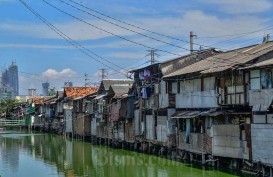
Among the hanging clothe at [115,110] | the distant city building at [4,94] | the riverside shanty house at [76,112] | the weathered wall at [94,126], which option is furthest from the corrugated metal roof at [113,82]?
the distant city building at [4,94]

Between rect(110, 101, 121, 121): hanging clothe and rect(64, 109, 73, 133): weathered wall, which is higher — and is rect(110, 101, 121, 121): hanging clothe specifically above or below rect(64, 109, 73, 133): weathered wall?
above

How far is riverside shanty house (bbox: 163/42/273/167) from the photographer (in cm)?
2433

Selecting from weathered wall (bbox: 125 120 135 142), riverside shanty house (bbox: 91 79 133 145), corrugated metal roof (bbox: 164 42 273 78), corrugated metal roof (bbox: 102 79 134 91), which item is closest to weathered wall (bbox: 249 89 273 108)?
corrugated metal roof (bbox: 164 42 273 78)

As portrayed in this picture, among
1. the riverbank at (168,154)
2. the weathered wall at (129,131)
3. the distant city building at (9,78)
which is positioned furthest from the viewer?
the distant city building at (9,78)

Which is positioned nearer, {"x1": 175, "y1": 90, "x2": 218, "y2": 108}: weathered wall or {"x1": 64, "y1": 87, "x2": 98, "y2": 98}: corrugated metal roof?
{"x1": 175, "y1": 90, "x2": 218, "y2": 108}: weathered wall

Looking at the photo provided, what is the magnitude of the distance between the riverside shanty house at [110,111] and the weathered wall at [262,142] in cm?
2015

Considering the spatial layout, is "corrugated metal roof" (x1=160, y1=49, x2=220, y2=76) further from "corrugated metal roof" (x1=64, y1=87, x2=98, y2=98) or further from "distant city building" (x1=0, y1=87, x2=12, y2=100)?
"distant city building" (x1=0, y1=87, x2=12, y2=100)

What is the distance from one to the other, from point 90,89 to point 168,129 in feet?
114

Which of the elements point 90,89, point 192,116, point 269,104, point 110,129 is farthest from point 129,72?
point 90,89

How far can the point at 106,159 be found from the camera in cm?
3572

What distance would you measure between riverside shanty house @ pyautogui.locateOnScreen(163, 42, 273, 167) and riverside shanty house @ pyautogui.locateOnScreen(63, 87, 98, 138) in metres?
26.0

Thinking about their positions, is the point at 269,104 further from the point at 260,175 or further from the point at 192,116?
the point at 192,116

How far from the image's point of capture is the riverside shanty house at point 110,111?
1714 inches

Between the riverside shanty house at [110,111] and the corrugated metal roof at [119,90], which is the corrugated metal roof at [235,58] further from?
the corrugated metal roof at [119,90]
